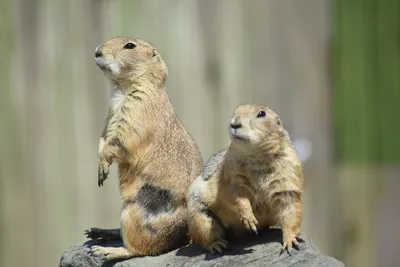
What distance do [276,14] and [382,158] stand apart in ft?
3.37

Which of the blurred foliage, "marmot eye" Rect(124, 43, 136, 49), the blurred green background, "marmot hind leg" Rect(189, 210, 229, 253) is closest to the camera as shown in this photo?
"marmot hind leg" Rect(189, 210, 229, 253)

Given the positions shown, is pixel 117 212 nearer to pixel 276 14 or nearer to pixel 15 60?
pixel 15 60

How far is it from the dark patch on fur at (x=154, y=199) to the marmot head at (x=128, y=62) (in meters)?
0.49

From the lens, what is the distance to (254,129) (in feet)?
9.56

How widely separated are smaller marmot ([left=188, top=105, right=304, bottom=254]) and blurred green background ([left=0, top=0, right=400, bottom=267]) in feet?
4.48

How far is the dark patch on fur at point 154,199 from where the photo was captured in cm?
326

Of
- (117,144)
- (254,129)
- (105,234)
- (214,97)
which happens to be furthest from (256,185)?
(214,97)

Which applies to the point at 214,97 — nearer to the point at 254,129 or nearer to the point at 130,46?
the point at 130,46

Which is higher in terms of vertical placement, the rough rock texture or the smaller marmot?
the smaller marmot

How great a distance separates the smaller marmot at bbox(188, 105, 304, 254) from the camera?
2963 mm

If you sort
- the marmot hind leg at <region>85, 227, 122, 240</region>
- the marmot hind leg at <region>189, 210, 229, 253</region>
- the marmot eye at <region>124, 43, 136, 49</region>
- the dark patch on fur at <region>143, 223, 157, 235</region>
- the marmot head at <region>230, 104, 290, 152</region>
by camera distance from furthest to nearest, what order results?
the marmot hind leg at <region>85, 227, 122, 240</region>
the marmot eye at <region>124, 43, 136, 49</region>
the dark patch on fur at <region>143, 223, 157, 235</region>
the marmot hind leg at <region>189, 210, 229, 253</region>
the marmot head at <region>230, 104, 290, 152</region>

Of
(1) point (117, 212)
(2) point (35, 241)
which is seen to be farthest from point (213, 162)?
(2) point (35, 241)

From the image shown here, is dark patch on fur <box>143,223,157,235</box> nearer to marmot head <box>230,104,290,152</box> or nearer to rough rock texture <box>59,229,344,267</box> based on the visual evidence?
rough rock texture <box>59,229,344,267</box>

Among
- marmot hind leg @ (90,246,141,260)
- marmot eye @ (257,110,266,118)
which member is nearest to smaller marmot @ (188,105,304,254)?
marmot eye @ (257,110,266,118)
